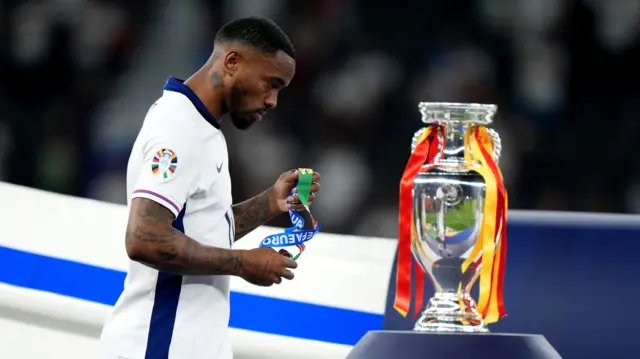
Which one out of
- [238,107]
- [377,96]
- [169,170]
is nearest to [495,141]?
[238,107]

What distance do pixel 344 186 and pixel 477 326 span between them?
104 inches

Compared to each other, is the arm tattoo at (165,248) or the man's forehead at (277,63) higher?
the man's forehead at (277,63)

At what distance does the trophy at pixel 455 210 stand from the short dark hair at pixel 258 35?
0.28 meters

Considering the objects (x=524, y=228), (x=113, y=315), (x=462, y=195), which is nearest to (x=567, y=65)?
(x=524, y=228)

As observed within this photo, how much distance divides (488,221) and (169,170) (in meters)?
0.57

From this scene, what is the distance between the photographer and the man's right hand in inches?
70.3

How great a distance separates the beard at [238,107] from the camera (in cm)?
193

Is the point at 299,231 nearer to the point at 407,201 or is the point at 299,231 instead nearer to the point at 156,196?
the point at 407,201

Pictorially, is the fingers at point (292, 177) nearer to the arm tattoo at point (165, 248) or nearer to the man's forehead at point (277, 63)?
the man's forehead at point (277, 63)

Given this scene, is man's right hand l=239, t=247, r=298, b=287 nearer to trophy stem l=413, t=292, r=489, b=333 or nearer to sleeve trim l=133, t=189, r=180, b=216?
sleeve trim l=133, t=189, r=180, b=216

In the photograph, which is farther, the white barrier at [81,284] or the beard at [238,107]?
the white barrier at [81,284]

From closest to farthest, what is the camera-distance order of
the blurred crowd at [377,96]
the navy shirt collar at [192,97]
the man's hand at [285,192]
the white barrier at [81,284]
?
the navy shirt collar at [192,97]
the man's hand at [285,192]
the white barrier at [81,284]
the blurred crowd at [377,96]

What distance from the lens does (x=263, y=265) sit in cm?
180

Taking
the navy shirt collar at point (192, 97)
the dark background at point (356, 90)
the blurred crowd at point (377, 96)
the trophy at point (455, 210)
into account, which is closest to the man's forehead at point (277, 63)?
the navy shirt collar at point (192, 97)
